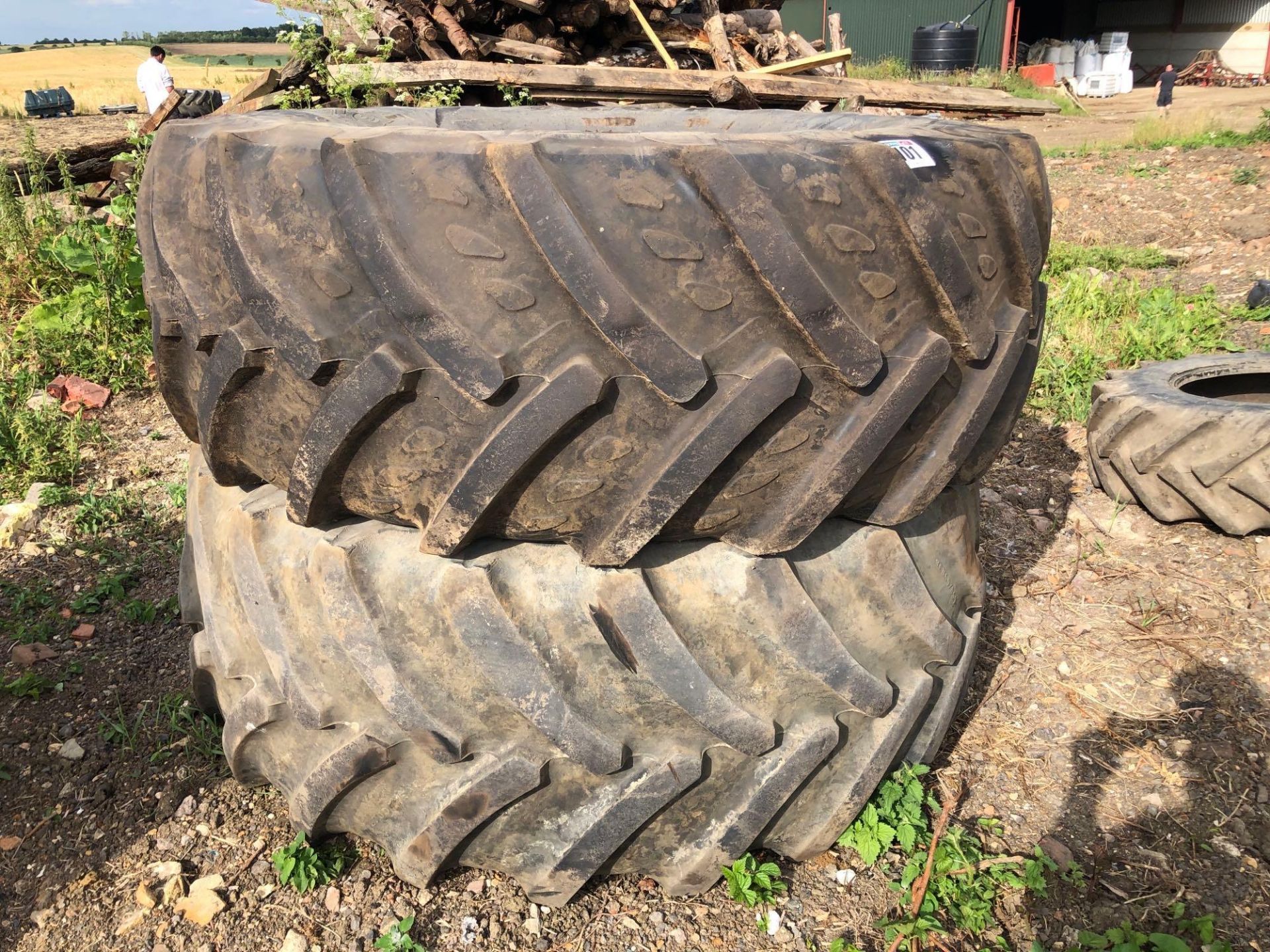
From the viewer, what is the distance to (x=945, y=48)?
1833 centimetres

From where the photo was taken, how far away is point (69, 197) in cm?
452

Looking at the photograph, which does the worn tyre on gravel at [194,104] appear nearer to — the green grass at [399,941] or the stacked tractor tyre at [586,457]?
the stacked tractor tyre at [586,457]

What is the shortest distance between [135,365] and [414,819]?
124 inches

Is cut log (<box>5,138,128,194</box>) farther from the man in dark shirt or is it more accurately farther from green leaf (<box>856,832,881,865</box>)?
the man in dark shirt

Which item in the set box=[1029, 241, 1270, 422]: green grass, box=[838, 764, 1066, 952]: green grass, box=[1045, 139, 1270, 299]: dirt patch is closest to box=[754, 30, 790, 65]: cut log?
box=[1045, 139, 1270, 299]: dirt patch

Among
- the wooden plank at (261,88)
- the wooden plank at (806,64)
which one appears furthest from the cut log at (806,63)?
the wooden plank at (261,88)

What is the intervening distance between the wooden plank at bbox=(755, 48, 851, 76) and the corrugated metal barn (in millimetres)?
13656

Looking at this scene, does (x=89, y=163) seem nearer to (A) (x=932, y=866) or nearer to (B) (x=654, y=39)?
(B) (x=654, y=39)

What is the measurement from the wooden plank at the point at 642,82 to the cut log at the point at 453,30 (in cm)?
41

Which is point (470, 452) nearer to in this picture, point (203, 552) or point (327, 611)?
point (327, 611)

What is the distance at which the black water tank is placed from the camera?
1831cm

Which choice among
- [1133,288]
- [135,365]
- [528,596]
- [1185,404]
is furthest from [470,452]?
[1133,288]

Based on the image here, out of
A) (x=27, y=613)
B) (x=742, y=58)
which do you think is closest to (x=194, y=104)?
(x=742, y=58)

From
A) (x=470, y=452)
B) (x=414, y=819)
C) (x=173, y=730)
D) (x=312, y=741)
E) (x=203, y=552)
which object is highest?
(x=470, y=452)
